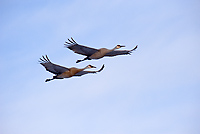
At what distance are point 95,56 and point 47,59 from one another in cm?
508

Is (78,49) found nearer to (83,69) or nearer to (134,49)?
(83,69)

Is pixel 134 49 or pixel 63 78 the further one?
pixel 134 49

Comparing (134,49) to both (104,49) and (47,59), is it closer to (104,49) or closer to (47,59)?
(104,49)

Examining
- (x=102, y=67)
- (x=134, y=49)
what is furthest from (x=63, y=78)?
(x=134, y=49)

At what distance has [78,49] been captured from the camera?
45031mm

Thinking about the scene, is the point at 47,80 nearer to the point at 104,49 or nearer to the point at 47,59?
the point at 47,59

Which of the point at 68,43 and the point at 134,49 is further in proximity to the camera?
the point at 134,49

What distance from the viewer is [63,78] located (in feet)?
147

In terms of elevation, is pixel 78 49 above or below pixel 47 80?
above

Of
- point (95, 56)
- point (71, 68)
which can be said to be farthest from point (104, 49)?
point (71, 68)

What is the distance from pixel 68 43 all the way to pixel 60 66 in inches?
98.3

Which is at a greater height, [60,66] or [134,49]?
[134,49]

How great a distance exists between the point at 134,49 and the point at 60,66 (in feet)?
29.9

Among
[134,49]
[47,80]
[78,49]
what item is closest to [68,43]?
[78,49]
